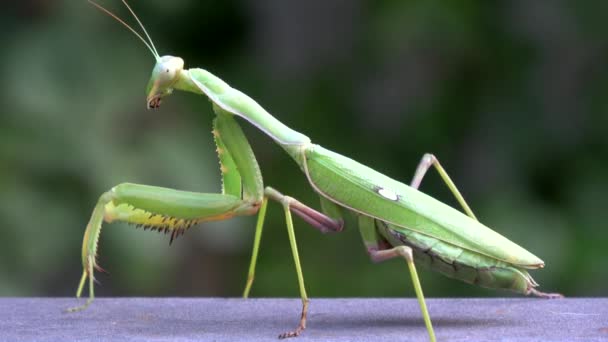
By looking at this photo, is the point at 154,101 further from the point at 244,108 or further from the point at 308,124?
the point at 308,124

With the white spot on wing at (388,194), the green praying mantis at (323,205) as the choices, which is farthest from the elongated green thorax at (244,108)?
the white spot on wing at (388,194)

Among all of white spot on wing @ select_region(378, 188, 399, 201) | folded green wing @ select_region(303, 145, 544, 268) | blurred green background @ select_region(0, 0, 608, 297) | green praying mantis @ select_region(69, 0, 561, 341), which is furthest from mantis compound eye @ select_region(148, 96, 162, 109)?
blurred green background @ select_region(0, 0, 608, 297)

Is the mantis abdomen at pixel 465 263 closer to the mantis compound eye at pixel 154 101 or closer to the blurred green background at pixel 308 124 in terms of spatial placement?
the mantis compound eye at pixel 154 101

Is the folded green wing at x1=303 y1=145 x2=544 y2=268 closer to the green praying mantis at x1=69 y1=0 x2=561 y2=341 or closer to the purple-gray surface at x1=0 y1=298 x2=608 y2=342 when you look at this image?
the green praying mantis at x1=69 y1=0 x2=561 y2=341

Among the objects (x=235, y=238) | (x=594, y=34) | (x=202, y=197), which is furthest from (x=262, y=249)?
(x=202, y=197)

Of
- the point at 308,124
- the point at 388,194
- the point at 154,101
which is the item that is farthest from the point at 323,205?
the point at 308,124

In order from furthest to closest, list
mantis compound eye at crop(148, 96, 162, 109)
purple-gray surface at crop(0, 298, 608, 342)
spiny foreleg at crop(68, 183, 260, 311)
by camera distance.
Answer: mantis compound eye at crop(148, 96, 162, 109)
spiny foreleg at crop(68, 183, 260, 311)
purple-gray surface at crop(0, 298, 608, 342)
